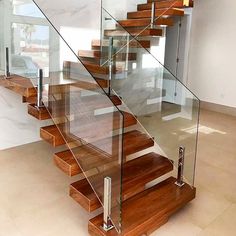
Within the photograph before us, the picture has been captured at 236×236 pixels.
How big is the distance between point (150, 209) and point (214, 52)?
5.33 meters

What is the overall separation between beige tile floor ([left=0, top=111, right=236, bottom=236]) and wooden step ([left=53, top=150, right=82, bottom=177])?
470 mm

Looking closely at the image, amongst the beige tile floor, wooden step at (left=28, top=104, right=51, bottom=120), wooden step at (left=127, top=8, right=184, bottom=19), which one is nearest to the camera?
the beige tile floor

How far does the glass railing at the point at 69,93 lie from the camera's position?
230 cm

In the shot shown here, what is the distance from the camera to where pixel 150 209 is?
2.55m

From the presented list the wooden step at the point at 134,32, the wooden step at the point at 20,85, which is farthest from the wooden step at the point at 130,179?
the wooden step at the point at 134,32

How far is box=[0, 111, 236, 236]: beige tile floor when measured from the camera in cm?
256

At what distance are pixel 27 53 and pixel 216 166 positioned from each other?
288 cm

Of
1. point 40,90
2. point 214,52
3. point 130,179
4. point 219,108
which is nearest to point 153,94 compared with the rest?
point 40,90

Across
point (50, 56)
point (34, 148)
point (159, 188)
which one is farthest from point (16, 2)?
point (159, 188)

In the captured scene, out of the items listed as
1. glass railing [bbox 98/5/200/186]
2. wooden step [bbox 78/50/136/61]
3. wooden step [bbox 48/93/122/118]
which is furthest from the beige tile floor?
wooden step [bbox 78/50/136/61]

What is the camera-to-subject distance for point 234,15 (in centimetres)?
635

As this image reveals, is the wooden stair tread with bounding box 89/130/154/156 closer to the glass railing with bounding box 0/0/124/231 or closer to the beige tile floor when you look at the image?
the glass railing with bounding box 0/0/124/231

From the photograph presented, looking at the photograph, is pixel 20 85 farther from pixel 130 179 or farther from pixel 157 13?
pixel 157 13

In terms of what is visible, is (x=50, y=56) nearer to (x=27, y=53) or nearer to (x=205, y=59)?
(x=27, y=53)
